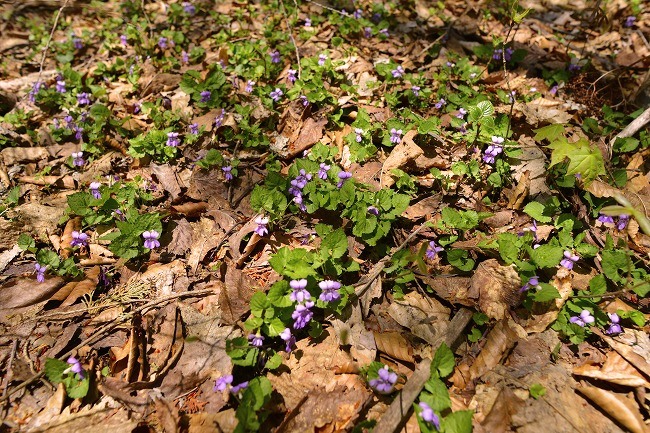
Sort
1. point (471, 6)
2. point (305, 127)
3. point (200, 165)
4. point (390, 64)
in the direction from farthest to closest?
point (471, 6) → point (390, 64) → point (305, 127) → point (200, 165)

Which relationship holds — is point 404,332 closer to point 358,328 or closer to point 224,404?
point 358,328

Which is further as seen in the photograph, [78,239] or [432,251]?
[78,239]

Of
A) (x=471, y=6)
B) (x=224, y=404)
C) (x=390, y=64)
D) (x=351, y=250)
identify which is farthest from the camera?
(x=471, y=6)

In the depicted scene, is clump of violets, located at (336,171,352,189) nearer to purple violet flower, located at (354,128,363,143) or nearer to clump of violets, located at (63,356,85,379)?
purple violet flower, located at (354,128,363,143)

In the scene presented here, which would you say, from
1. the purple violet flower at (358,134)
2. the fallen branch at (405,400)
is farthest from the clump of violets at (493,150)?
the fallen branch at (405,400)

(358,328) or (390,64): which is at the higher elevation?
(390,64)

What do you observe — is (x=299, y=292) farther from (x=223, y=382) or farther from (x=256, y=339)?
(x=223, y=382)

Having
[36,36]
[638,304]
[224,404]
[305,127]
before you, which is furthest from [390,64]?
[36,36]

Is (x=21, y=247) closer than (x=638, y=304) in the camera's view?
No

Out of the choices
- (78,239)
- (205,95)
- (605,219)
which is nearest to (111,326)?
(78,239)
